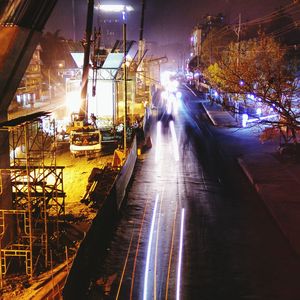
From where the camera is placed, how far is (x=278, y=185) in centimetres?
2097

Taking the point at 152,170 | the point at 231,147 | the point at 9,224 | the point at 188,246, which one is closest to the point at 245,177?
the point at 152,170

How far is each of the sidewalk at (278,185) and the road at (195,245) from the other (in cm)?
36

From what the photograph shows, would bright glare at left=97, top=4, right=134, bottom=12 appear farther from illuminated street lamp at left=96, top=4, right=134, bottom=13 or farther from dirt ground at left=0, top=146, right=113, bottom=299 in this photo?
dirt ground at left=0, top=146, right=113, bottom=299

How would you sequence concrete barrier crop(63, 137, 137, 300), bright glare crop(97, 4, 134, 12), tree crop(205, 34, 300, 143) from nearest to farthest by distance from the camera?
concrete barrier crop(63, 137, 137, 300) → tree crop(205, 34, 300, 143) → bright glare crop(97, 4, 134, 12)

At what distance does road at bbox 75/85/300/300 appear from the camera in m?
11.4

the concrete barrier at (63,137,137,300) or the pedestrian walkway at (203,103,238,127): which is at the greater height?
the pedestrian walkway at (203,103,238,127)

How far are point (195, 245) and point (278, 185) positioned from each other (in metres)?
8.18

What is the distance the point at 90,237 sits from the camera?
12.6 metres

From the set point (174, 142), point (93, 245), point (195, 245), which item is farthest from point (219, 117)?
point (93, 245)

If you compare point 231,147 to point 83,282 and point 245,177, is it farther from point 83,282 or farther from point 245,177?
point 83,282

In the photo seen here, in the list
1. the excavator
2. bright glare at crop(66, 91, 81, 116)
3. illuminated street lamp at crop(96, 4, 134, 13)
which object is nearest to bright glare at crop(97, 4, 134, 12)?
illuminated street lamp at crop(96, 4, 134, 13)

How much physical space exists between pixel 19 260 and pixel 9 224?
4.25 ft

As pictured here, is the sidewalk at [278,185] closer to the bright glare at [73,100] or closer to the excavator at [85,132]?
the excavator at [85,132]

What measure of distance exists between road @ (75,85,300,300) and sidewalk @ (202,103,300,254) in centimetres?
36
